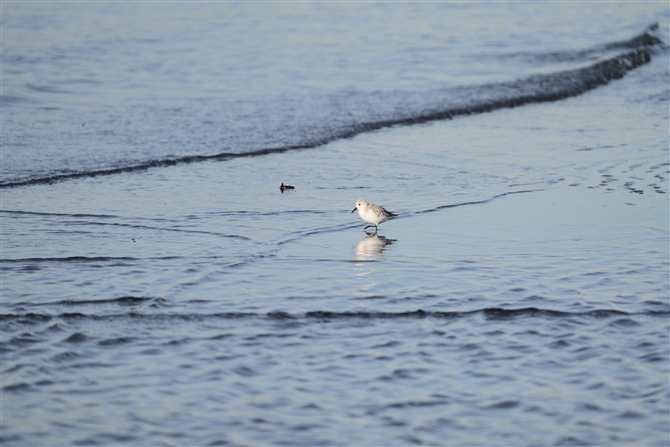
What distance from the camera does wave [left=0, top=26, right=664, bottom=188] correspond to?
45.0 feet

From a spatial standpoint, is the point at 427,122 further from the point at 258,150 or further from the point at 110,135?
the point at 110,135

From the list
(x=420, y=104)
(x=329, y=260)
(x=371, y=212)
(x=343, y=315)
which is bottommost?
(x=343, y=315)

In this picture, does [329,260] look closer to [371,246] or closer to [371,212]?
[371,246]

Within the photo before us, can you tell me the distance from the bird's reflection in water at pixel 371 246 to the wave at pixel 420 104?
4.74 metres

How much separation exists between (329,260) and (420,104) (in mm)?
10361

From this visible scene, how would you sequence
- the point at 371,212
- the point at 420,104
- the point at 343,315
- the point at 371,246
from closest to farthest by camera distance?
the point at 343,315 → the point at 371,246 → the point at 371,212 → the point at 420,104

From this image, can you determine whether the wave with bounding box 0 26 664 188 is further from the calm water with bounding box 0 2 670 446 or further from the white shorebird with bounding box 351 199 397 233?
the white shorebird with bounding box 351 199 397 233

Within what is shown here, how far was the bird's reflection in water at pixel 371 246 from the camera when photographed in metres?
8.86

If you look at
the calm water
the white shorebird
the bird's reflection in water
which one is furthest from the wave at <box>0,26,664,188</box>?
the bird's reflection in water

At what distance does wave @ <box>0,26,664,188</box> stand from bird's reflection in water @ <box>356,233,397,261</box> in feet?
15.5

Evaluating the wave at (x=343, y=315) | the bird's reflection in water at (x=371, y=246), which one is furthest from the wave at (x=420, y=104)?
the wave at (x=343, y=315)

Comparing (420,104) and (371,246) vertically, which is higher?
(420,104)

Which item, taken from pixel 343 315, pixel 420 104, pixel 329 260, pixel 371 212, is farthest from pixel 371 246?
pixel 420 104

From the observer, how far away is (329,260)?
8.66m
